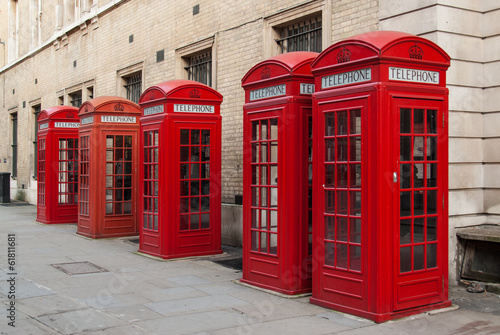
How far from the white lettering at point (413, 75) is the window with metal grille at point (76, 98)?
1640 cm

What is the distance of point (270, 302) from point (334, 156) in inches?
74.0

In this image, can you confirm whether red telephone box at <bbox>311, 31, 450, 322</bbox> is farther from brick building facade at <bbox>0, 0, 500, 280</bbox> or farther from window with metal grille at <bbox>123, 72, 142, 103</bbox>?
window with metal grille at <bbox>123, 72, 142, 103</bbox>

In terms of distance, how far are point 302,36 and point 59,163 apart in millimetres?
7944

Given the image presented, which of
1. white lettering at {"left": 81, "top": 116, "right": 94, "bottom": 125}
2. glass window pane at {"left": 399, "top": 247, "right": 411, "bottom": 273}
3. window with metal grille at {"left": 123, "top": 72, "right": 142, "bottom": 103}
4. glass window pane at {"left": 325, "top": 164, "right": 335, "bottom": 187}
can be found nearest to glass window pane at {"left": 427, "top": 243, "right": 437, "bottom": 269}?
glass window pane at {"left": 399, "top": 247, "right": 411, "bottom": 273}

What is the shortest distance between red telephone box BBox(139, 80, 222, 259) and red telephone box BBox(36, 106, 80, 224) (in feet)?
18.6

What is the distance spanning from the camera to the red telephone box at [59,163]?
14.8 metres

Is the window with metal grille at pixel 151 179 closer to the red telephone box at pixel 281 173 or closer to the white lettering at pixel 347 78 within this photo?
the red telephone box at pixel 281 173

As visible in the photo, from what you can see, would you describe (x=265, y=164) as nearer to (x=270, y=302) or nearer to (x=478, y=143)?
(x=270, y=302)

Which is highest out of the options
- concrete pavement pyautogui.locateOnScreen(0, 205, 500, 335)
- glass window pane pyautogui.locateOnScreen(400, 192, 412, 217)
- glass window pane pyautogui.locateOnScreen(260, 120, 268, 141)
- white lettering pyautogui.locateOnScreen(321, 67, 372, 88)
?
white lettering pyautogui.locateOnScreen(321, 67, 372, 88)

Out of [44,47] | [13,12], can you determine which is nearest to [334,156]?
[44,47]

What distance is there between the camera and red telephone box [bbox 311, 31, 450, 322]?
570 cm

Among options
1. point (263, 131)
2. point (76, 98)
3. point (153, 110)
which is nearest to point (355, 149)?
point (263, 131)

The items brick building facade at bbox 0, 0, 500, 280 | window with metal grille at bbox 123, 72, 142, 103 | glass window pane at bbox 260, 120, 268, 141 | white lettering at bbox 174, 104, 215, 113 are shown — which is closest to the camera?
glass window pane at bbox 260, 120, 268, 141

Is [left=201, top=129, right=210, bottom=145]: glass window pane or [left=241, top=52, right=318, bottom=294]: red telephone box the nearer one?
[left=241, top=52, right=318, bottom=294]: red telephone box
